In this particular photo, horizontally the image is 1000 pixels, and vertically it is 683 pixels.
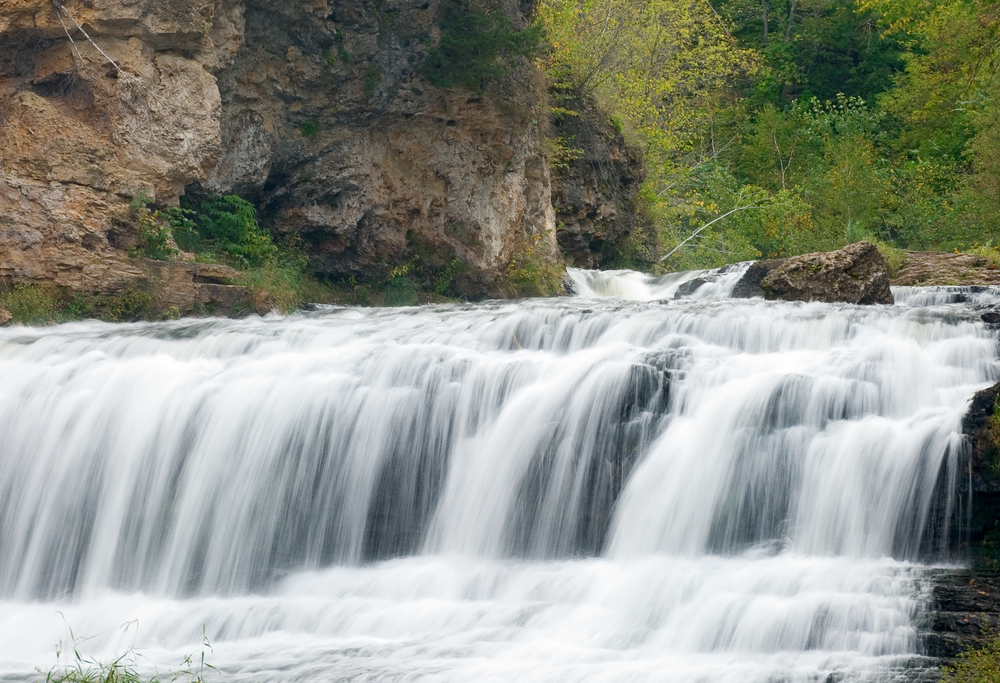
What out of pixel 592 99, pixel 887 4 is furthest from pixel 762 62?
pixel 592 99

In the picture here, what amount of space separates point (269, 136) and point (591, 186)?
7.29 m

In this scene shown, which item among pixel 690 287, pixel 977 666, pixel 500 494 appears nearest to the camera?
pixel 977 666

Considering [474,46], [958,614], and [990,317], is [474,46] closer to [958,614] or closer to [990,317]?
[990,317]

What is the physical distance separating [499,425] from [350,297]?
820cm

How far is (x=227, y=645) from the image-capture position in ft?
25.3

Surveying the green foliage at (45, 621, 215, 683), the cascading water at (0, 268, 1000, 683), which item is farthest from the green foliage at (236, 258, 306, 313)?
the green foliage at (45, 621, 215, 683)

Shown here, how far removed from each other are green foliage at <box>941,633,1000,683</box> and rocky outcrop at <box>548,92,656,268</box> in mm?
15043

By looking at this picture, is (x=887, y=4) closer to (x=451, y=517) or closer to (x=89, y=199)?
(x=89, y=199)

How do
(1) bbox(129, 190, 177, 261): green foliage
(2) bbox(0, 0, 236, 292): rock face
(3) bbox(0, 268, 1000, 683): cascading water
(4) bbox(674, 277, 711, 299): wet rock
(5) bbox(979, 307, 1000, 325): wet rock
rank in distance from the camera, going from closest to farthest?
1. (3) bbox(0, 268, 1000, 683): cascading water
2. (5) bbox(979, 307, 1000, 325): wet rock
3. (2) bbox(0, 0, 236, 292): rock face
4. (1) bbox(129, 190, 177, 261): green foliage
5. (4) bbox(674, 277, 711, 299): wet rock

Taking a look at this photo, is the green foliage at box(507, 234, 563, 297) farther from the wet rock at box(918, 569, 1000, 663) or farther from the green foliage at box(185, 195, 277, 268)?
the wet rock at box(918, 569, 1000, 663)

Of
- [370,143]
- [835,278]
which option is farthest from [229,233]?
[835,278]

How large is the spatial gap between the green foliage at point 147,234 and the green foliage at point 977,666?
460 inches

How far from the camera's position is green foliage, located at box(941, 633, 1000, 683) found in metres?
5.68

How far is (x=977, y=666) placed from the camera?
580cm
